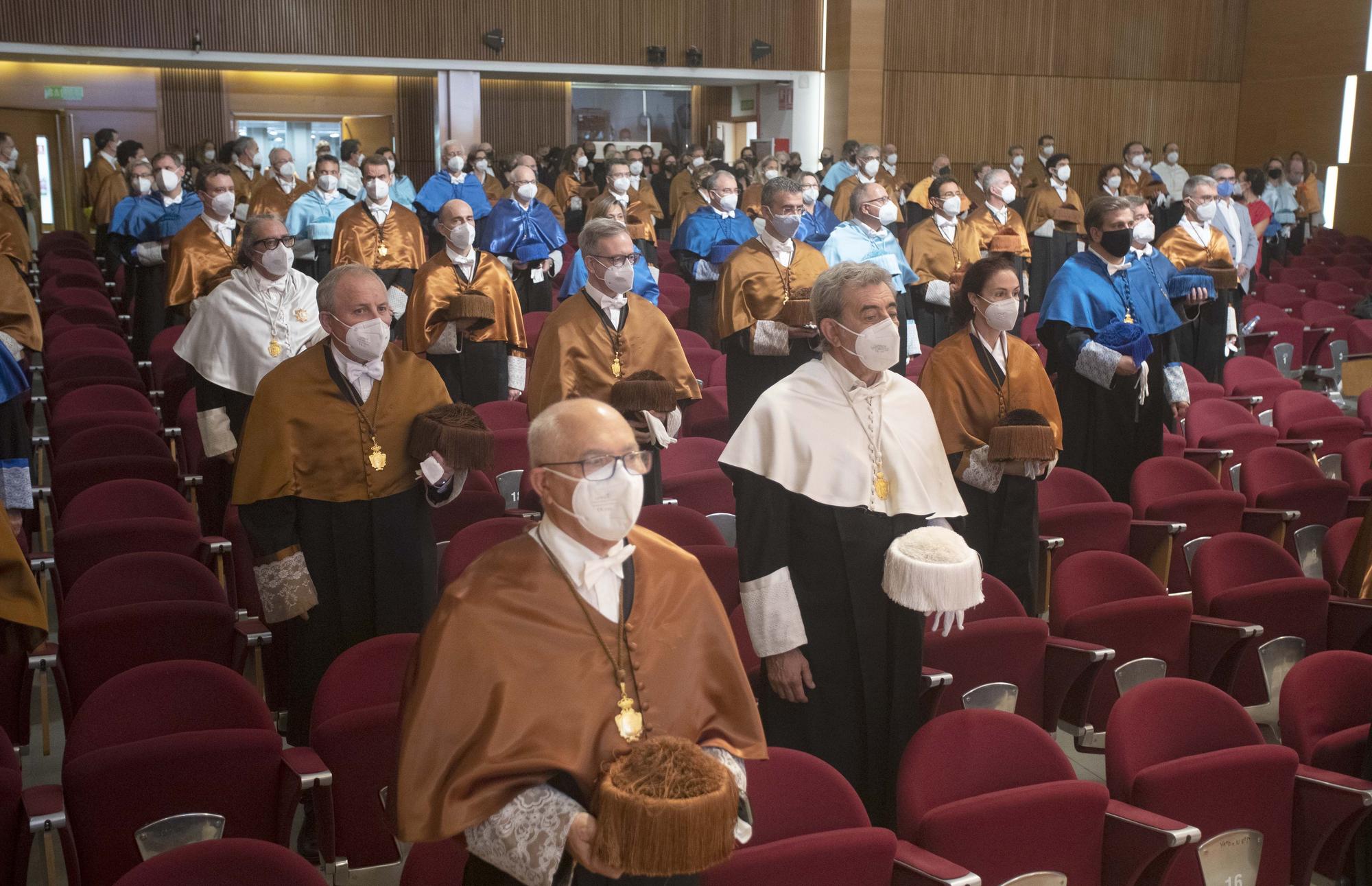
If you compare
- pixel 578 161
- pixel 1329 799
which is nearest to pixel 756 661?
pixel 1329 799

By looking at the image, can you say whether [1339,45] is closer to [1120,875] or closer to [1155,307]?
[1155,307]

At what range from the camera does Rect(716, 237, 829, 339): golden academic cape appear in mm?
8125

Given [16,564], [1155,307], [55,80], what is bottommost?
[16,564]

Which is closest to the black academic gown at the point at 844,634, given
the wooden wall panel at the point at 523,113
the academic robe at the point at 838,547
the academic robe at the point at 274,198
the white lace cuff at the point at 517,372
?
the academic robe at the point at 838,547

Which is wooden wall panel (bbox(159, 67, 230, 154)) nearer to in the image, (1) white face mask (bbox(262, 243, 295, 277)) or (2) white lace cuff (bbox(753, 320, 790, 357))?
(1) white face mask (bbox(262, 243, 295, 277))

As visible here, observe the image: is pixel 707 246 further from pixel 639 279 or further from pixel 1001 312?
pixel 1001 312

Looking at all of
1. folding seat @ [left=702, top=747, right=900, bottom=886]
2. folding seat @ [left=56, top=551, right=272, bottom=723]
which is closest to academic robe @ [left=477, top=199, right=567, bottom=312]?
folding seat @ [left=56, top=551, right=272, bottom=723]

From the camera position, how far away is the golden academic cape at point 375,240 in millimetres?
10766

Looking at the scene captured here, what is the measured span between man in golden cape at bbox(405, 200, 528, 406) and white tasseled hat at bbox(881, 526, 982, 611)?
4.49 metres

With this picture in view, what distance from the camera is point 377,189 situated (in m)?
10.9

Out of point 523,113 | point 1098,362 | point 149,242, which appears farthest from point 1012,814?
point 523,113

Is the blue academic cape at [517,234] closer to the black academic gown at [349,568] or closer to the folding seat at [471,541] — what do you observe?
the folding seat at [471,541]

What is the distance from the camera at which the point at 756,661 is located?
4.79 m

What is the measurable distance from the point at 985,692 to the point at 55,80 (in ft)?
73.9
